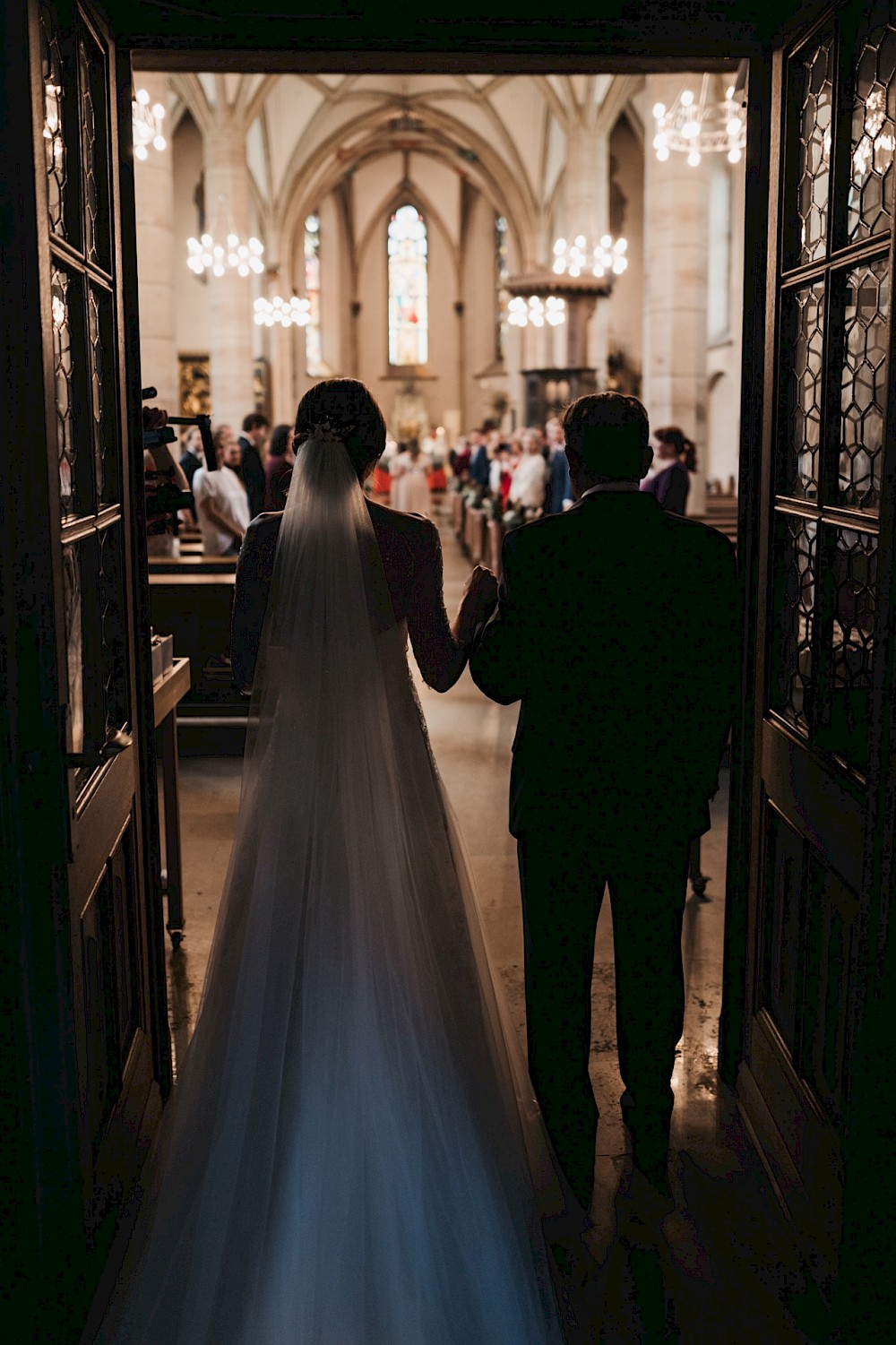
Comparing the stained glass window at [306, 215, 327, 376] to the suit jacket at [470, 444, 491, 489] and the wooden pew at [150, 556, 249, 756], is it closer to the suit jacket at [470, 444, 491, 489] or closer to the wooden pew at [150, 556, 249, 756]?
the suit jacket at [470, 444, 491, 489]

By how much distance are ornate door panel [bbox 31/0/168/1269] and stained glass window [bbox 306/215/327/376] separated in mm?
29006

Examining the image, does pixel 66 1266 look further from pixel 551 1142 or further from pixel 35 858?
pixel 551 1142

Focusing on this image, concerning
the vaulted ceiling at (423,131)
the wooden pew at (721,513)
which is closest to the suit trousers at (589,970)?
the wooden pew at (721,513)

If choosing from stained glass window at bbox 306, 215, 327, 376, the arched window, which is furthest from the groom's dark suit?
the arched window

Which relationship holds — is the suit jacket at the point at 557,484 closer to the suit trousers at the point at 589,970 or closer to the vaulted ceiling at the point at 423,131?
the suit trousers at the point at 589,970

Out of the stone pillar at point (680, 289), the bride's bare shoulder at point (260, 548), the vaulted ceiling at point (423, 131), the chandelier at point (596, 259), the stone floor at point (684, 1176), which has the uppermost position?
the vaulted ceiling at point (423, 131)

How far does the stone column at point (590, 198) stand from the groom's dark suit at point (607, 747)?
15343mm

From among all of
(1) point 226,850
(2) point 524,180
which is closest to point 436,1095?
(1) point 226,850

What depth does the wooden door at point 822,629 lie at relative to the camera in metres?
2.08

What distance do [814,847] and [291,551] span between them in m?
1.14

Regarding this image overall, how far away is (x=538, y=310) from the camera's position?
16297mm

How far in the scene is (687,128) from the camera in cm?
955

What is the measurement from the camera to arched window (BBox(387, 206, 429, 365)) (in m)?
32.4

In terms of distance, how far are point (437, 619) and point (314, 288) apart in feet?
102
